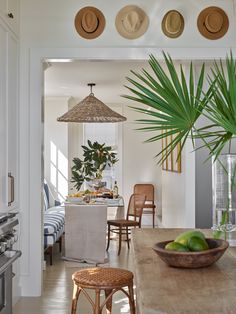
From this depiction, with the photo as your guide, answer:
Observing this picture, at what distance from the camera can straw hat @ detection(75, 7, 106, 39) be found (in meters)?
4.33

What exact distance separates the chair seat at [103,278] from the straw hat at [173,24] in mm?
2318

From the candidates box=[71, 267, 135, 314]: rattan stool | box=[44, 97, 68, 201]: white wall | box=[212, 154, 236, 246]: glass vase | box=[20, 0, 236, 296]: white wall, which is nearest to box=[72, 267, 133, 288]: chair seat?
box=[71, 267, 135, 314]: rattan stool

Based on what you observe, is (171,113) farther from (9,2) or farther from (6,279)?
(9,2)

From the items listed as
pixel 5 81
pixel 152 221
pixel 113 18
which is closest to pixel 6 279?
pixel 5 81

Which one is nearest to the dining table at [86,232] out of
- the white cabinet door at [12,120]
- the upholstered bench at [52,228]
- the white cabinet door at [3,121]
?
the upholstered bench at [52,228]

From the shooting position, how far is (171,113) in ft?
7.29

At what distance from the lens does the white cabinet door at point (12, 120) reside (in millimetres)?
3936

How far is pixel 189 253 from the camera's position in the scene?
181 centimetres

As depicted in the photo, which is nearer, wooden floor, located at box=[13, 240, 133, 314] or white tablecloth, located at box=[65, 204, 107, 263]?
wooden floor, located at box=[13, 240, 133, 314]

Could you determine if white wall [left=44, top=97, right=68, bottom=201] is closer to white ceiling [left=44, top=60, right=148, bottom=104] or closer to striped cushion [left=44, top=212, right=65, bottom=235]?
white ceiling [left=44, top=60, right=148, bottom=104]

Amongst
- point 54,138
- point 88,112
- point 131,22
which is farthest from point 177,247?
point 54,138

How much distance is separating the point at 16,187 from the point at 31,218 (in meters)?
0.34

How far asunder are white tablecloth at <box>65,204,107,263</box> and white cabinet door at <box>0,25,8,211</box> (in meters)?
2.17

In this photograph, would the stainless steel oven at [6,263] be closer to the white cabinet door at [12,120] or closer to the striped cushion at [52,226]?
the white cabinet door at [12,120]
